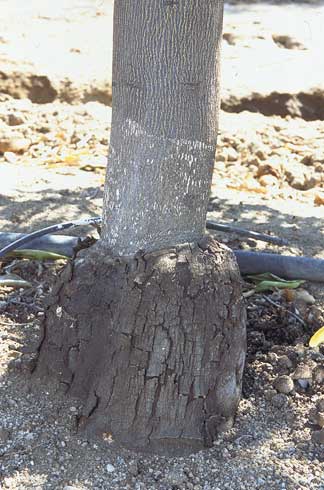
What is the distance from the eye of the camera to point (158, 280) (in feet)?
9.59

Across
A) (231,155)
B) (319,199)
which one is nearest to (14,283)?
(319,199)

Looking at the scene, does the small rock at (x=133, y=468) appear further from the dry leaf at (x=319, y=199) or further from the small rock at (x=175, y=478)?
the dry leaf at (x=319, y=199)

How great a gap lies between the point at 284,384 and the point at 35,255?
157cm

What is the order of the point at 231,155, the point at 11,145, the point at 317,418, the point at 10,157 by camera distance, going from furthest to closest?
the point at 231,155, the point at 11,145, the point at 10,157, the point at 317,418

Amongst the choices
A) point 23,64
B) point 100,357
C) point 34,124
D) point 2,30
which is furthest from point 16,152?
point 100,357

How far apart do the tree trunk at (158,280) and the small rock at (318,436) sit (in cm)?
30

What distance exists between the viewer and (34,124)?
7.13 m

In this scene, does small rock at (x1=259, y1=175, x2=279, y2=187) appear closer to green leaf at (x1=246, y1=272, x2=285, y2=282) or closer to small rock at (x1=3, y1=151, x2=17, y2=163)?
small rock at (x1=3, y1=151, x2=17, y2=163)

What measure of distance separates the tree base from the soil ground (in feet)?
0.28

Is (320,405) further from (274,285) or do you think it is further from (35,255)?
(35,255)

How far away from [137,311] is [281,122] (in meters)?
5.01

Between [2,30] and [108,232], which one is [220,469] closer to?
[108,232]

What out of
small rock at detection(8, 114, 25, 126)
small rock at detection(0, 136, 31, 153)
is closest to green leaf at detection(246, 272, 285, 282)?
small rock at detection(0, 136, 31, 153)

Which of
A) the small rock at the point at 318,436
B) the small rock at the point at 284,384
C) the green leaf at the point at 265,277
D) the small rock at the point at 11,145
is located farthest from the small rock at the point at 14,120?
the small rock at the point at 318,436
